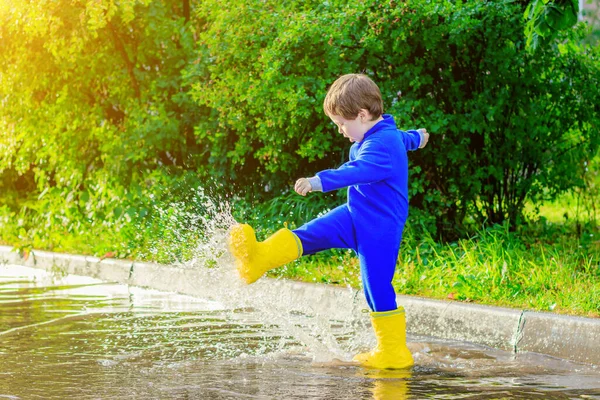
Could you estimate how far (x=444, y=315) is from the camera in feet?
23.7

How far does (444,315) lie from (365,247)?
1.47 metres

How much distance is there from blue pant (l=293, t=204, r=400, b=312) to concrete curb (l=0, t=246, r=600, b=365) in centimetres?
57

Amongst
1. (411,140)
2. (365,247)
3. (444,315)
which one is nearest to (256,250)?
(365,247)

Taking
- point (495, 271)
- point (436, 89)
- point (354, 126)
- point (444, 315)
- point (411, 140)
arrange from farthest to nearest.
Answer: point (436, 89) < point (495, 271) < point (444, 315) < point (411, 140) < point (354, 126)

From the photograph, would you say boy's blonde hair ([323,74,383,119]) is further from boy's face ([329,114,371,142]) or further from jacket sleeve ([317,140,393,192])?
jacket sleeve ([317,140,393,192])

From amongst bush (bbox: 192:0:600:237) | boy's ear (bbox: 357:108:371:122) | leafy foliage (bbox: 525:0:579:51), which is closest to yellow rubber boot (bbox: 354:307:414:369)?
boy's ear (bbox: 357:108:371:122)

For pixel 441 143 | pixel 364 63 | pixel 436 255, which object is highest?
pixel 364 63

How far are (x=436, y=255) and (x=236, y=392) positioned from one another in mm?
3911

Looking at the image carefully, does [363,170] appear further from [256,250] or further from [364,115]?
[256,250]

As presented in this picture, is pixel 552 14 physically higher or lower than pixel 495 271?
higher

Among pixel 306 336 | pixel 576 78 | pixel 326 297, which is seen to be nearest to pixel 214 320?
pixel 326 297

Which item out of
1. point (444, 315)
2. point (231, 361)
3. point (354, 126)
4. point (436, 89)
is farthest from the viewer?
point (436, 89)

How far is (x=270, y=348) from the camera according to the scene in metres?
6.66

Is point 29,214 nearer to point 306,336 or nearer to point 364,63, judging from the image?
point 364,63
